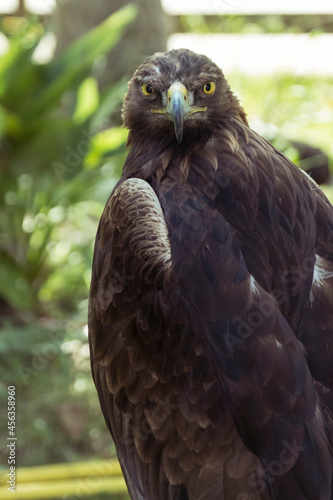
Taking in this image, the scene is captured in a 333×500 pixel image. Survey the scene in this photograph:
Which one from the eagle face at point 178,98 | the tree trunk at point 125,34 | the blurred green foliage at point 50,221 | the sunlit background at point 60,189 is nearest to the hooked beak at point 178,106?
the eagle face at point 178,98

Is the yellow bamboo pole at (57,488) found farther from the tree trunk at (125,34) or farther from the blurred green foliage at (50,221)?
the tree trunk at (125,34)

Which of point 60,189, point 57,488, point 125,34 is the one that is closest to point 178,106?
point 57,488

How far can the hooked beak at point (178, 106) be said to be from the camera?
2.41 meters

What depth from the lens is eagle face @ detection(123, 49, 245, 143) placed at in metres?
2.47

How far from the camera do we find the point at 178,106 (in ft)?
7.91

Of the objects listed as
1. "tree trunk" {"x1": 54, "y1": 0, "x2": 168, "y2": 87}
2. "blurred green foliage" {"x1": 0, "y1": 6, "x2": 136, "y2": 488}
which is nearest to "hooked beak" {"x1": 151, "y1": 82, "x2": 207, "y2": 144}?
"blurred green foliage" {"x1": 0, "y1": 6, "x2": 136, "y2": 488}

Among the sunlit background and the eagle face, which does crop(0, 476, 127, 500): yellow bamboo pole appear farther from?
the eagle face

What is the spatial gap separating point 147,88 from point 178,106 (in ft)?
0.72

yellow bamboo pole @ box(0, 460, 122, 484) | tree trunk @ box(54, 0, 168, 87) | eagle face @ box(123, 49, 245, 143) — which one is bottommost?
yellow bamboo pole @ box(0, 460, 122, 484)

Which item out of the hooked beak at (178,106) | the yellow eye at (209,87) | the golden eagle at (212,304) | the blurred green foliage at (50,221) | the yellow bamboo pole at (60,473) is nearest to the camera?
the golden eagle at (212,304)

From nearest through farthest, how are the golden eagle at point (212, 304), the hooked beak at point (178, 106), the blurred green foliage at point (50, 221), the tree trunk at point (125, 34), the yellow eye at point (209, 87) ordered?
the golden eagle at point (212, 304), the hooked beak at point (178, 106), the yellow eye at point (209, 87), the blurred green foliage at point (50, 221), the tree trunk at point (125, 34)

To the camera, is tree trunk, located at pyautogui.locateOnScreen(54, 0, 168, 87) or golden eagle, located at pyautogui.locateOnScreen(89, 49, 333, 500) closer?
golden eagle, located at pyautogui.locateOnScreen(89, 49, 333, 500)

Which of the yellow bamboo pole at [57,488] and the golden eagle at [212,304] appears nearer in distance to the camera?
the golden eagle at [212,304]

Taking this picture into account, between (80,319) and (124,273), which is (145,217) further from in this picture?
(80,319)
